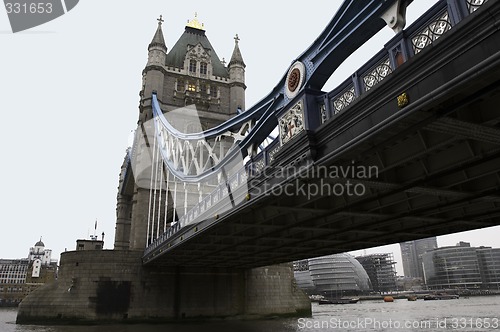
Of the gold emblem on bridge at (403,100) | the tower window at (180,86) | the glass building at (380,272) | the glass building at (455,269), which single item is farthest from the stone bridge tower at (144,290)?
the glass building at (380,272)

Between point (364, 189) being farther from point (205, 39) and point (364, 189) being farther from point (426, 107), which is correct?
point (205, 39)

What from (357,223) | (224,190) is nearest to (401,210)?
(357,223)

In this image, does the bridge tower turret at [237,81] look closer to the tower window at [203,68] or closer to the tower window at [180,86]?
the tower window at [203,68]

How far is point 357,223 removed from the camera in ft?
51.1

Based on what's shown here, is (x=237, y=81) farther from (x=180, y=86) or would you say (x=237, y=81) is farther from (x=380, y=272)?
(x=380, y=272)

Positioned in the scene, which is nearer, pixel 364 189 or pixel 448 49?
pixel 448 49

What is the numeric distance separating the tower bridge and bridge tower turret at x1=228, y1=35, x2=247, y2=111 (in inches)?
771

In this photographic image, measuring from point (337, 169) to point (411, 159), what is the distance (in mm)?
1650

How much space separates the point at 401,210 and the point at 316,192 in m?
3.76

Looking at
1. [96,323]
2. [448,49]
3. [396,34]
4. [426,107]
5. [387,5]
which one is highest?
[387,5]

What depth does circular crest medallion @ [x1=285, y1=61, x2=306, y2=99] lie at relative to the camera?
9.58 m

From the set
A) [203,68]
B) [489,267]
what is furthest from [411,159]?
[489,267]

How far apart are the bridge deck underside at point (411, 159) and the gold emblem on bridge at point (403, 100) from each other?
0.28 feet

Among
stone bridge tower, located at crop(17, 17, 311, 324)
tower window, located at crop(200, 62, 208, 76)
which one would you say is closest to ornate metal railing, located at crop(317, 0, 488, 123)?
stone bridge tower, located at crop(17, 17, 311, 324)
